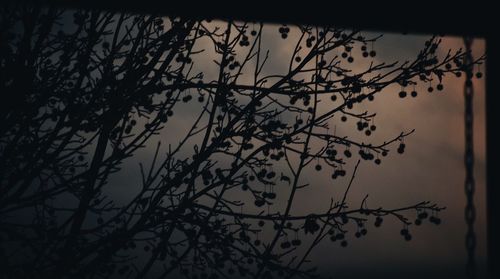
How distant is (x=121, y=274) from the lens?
3.02 meters

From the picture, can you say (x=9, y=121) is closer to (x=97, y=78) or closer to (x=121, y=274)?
(x=97, y=78)

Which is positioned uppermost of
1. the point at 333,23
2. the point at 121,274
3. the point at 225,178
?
the point at 333,23

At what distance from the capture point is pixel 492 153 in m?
3.66

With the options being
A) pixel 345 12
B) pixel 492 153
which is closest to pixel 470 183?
pixel 492 153

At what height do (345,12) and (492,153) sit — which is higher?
(345,12)

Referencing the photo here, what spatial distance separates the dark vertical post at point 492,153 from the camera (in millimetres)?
3572

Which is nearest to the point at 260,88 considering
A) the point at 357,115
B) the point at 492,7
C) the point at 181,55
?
the point at 181,55

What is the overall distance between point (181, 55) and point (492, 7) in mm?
2014

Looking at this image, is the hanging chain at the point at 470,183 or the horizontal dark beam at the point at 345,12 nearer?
the horizontal dark beam at the point at 345,12

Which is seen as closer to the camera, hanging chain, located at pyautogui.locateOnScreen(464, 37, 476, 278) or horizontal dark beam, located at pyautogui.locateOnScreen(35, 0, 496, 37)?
horizontal dark beam, located at pyautogui.locateOnScreen(35, 0, 496, 37)

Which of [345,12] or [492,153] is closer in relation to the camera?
[345,12]

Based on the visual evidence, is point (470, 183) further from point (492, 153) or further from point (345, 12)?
point (345, 12)

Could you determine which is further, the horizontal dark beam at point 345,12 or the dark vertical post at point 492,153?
the dark vertical post at point 492,153

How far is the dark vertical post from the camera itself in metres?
3.57
